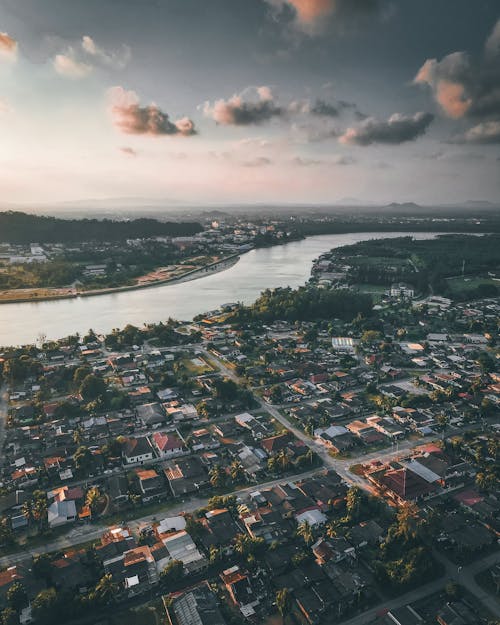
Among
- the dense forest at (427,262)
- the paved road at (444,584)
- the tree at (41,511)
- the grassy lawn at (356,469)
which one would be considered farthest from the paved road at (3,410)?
the dense forest at (427,262)

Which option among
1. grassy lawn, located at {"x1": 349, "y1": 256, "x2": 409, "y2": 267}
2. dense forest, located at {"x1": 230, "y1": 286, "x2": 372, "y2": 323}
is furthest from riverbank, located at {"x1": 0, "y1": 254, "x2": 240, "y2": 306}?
grassy lawn, located at {"x1": 349, "y1": 256, "x2": 409, "y2": 267}

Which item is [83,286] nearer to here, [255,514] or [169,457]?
[169,457]

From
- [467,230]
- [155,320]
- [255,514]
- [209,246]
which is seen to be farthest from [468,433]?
[467,230]

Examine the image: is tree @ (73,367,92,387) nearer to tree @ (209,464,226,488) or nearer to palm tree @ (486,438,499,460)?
tree @ (209,464,226,488)

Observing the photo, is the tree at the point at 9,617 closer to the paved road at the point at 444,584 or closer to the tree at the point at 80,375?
the paved road at the point at 444,584

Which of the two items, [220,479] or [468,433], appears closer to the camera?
[220,479]

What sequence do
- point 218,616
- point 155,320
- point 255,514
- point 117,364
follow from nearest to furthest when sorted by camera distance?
1. point 218,616
2. point 255,514
3. point 117,364
4. point 155,320
